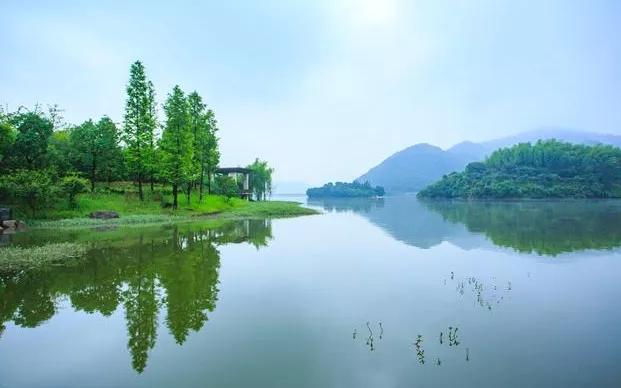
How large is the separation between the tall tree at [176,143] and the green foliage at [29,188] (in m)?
14.5

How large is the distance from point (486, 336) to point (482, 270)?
35.8 ft

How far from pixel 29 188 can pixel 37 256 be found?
24.9 meters

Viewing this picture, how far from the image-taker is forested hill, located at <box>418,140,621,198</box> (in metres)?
129

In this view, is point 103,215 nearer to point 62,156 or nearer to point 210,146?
point 62,156

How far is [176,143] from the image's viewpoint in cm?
5853

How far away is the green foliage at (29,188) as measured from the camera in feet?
142

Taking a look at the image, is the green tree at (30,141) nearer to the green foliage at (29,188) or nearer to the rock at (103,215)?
the green foliage at (29,188)

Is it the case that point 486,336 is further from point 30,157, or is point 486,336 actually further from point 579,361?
point 30,157

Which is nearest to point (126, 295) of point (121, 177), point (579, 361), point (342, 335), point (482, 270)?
point (342, 335)

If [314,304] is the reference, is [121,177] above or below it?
above

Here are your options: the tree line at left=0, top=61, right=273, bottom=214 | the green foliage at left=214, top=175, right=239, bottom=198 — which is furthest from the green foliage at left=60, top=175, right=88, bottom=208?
the green foliage at left=214, top=175, right=239, bottom=198

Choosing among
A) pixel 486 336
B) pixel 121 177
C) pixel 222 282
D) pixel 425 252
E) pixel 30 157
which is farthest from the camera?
pixel 121 177

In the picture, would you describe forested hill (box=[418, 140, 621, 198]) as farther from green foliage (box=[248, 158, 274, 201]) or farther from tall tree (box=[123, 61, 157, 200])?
tall tree (box=[123, 61, 157, 200])

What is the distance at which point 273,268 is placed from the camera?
74.5 feet
